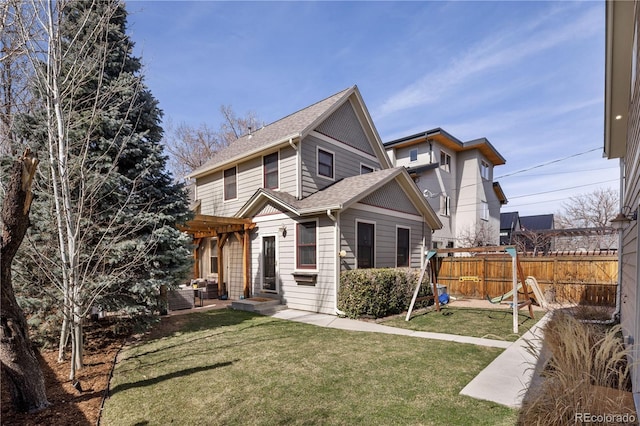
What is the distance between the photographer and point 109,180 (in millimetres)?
6102

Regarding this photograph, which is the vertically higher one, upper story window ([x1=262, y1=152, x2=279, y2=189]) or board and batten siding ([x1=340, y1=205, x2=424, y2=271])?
upper story window ([x1=262, y1=152, x2=279, y2=189])

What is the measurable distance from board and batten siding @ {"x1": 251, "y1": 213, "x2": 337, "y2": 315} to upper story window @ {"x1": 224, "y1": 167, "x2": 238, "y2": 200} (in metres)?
2.35

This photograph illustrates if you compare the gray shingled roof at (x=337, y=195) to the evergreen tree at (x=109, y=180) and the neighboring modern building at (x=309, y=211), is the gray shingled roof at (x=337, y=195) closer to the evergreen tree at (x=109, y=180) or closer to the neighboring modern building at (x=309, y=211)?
the neighboring modern building at (x=309, y=211)

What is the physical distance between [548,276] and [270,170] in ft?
34.7

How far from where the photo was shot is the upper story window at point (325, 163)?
11.0 m

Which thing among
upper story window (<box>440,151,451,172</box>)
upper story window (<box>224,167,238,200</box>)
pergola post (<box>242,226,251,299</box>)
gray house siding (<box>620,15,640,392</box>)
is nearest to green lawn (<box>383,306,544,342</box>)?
gray house siding (<box>620,15,640,392</box>)


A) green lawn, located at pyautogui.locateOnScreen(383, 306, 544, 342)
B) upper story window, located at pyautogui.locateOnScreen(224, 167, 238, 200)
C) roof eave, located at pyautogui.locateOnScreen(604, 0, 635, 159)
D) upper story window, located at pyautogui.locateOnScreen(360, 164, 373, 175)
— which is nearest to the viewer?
roof eave, located at pyautogui.locateOnScreen(604, 0, 635, 159)

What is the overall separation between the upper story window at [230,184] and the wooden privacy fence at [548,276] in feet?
30.1

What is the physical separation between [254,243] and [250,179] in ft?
8.16

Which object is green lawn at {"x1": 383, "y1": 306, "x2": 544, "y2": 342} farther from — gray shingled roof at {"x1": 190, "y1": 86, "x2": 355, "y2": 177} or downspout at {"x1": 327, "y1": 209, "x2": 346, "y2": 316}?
gray shingled roof at {"x1": 190, "y1": 86, "x2": 355, "y2": 177}

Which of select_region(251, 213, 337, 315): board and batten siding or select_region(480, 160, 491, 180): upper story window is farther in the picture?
select_region(480, 160, 491, 180): upper story window

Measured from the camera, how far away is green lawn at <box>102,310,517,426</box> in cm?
329

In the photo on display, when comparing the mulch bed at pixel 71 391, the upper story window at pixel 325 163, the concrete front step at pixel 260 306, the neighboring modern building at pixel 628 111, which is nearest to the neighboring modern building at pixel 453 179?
the upper story window at pixel 325 163

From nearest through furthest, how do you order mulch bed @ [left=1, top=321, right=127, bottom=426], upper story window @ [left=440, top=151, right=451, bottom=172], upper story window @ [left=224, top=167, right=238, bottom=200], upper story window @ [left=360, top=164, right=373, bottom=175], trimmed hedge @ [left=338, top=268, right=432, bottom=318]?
mulch bed @ [left=1, top=321, right=127, bottom=426]
trimmed hedge @ [left=338, top=268, right=432, bottom=318]
upper story window @ [left=224, top=167, right=238, bottom=200]
upper story window @ [left=360, top=164, right=373, bottom=175]
upper story window @ [left=440, top=151, right=451, bottom=172]
